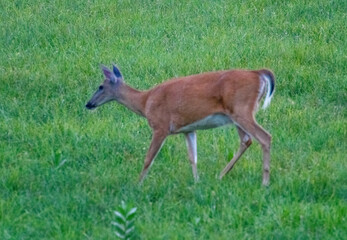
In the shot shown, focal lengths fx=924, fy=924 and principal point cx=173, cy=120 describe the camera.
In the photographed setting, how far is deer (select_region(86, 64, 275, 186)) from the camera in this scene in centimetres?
798

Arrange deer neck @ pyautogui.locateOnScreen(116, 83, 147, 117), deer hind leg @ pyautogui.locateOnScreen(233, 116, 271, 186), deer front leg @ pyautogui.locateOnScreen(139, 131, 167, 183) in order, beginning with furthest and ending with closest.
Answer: deer neck @ pyautogui.locateOnScreen(116, 83, 147, 117)
deer front leg @ pyautogui.locateOnScreen(139, 131, 167, 183)
deer hind leg @ pyautogui.locateOnScreen(233, 116, 271, 186)

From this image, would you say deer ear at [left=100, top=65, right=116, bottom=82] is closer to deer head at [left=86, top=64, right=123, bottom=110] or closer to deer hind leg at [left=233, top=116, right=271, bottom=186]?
deer head at [left=86, top=64, right=123, bottom=110]

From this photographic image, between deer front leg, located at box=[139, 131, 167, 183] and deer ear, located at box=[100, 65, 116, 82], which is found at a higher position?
deer ear, located at box=[100, 65, 116, 82]

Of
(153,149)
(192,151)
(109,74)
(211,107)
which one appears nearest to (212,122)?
(211,107)

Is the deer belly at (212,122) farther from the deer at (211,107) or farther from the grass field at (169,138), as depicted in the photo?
the grass field at (169,138)

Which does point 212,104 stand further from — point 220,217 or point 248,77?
point 220,217

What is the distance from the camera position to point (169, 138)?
31.0 feet

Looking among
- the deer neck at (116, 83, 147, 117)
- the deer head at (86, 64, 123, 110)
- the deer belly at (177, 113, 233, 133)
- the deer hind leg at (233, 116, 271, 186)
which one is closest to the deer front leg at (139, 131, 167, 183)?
the deer belly at (177, 113, 233, 133)

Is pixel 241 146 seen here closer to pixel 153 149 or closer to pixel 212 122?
pixel 212 122

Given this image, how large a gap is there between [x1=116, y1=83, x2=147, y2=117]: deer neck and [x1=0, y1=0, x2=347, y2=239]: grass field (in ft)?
1.48

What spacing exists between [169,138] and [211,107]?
140 centimetres

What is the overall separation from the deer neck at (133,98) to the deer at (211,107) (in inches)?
3.3

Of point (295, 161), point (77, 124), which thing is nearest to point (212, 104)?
point (295, 161)

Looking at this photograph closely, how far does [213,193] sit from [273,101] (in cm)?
319
